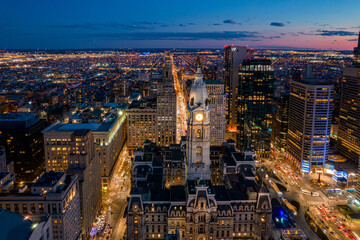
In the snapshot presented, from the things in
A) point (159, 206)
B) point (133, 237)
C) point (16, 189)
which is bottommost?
point (133, 237)

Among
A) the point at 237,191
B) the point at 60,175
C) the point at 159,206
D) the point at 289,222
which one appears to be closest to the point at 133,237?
the point at 159,206

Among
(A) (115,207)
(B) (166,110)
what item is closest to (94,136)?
(A) (115,207)

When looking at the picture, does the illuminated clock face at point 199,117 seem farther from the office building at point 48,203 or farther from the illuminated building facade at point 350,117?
the illuminated building facade at point 350,117

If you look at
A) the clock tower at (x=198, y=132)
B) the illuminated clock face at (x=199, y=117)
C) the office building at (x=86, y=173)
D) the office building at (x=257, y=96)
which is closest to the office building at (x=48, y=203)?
the office building at (x=86, y=173)

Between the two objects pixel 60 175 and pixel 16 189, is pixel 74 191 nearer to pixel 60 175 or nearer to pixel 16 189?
pixel 60 175

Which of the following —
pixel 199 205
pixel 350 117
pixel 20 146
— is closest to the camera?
pixel 199 205

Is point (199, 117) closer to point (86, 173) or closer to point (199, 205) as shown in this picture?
point (199, 205)

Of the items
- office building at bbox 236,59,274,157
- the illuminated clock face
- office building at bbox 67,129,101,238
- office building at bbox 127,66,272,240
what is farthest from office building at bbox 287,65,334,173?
office building at bbox 67,129,101,238
